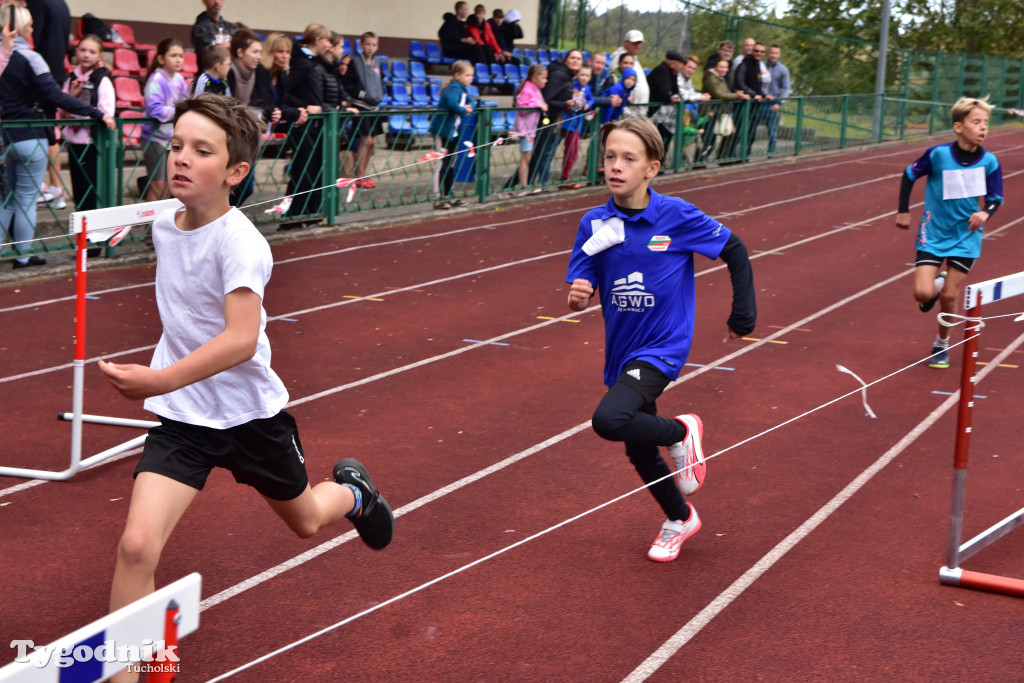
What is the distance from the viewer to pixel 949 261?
7.86 metres

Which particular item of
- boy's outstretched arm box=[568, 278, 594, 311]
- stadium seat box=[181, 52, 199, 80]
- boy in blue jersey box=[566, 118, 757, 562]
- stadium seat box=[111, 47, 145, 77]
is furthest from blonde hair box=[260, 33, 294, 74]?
boy's outstretched arm box=[568, 278, 594, 311]

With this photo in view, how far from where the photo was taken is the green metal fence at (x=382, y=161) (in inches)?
423

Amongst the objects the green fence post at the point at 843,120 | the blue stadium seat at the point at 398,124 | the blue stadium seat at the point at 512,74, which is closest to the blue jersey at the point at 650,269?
the blue stadium seat at the point at 398,124

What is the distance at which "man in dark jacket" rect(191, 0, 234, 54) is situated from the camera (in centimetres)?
1284

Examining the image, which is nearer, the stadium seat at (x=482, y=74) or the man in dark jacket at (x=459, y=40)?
the man in dark jacket at (x=459, y=40)

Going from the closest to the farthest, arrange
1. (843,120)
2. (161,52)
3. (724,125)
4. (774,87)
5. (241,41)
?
(161,52)
(241,41)
(724,125)
(774,87)
(843,120)

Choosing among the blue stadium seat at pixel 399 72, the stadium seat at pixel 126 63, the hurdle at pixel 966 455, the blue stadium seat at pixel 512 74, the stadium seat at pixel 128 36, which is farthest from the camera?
the blue stadium seat at pixel 512 74

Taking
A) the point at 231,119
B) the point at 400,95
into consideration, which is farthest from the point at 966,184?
the point at 400,95

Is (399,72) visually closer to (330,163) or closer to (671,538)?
(330,163)

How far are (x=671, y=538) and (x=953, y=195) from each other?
13.6ft

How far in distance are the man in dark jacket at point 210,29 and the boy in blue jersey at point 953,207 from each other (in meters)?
8.09

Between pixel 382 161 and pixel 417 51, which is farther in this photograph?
pixel 417 51

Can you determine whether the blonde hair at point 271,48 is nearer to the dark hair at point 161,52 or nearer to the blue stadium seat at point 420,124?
the dark hair at point 161,52

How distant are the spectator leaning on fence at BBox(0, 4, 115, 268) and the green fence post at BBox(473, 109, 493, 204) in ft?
19.0
